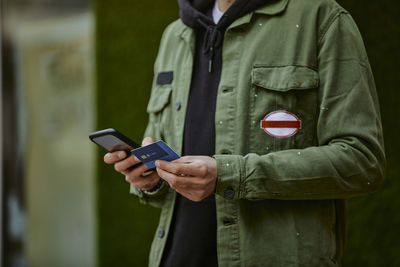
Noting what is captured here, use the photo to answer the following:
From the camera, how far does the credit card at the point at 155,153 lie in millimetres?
1365

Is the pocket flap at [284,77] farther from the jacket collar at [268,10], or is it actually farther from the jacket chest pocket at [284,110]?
the jacket collar at [268,10]

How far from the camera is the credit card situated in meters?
1.37

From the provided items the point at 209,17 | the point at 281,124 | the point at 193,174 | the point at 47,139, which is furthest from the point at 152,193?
the point at 47,139

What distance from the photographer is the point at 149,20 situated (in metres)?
3.38

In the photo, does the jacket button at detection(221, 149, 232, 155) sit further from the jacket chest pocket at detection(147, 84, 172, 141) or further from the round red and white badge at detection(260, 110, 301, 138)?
the jacket chest pocket at detection(147, 84, 172, 141)

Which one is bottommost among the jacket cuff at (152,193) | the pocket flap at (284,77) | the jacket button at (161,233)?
the jacket button at (161,233)

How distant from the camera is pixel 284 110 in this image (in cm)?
148

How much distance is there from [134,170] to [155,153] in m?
0.27

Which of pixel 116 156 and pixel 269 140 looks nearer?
pixel 269 140

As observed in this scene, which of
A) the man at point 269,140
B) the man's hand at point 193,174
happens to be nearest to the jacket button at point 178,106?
the man at point 269,140

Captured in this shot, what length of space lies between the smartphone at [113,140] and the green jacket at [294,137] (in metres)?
0.27

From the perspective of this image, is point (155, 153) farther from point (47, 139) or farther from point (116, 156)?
point (47, 139)

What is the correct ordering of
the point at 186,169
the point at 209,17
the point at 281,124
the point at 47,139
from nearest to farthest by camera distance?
the point at 186,169 → the point at 281,124 → the point at 209,17 → the point at 47,139

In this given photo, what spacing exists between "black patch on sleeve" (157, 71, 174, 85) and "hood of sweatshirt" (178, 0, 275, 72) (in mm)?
179
